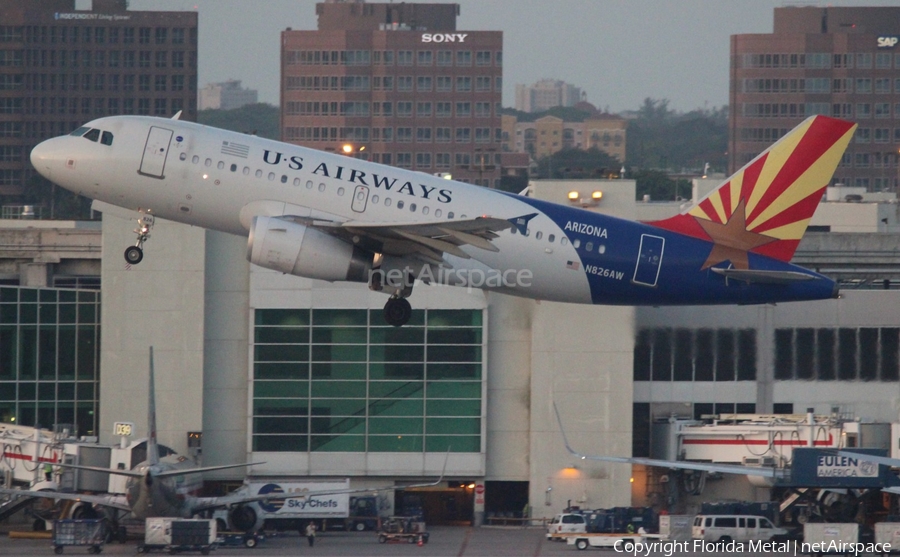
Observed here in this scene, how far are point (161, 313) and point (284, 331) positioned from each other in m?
5.40

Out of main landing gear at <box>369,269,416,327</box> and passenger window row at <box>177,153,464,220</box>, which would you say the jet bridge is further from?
passenger window row at <box>177,153,464,220</box>

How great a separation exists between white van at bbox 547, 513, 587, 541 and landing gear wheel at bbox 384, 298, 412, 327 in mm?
15957

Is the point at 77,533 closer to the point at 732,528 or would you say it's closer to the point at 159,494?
the point at 159,494

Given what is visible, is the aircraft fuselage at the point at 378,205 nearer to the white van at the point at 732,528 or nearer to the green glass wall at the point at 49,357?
the white van at the point at 732,528

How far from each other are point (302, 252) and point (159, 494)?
671 inches

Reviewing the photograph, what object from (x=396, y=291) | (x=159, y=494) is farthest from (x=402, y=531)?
(x=396, y=291)

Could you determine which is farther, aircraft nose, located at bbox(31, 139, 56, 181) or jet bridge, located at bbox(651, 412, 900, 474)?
jet bridge, located at bbox(651, 412, 900, 474)

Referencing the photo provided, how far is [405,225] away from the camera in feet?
115

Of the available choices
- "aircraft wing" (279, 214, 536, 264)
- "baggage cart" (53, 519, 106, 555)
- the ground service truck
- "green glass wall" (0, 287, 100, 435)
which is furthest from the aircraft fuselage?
"green glass wall" (0, 287, 100, 435)

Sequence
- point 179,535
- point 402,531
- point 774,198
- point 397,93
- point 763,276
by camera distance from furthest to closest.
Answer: point 397,93 < point 402,531 < point 179,535 < point 774,198 < point 763,276

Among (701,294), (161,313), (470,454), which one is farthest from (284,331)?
(701,294)

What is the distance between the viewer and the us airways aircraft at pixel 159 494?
161 feet

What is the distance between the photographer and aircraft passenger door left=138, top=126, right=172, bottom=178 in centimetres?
3694

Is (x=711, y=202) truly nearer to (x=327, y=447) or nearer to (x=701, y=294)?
(x=701, y=294)
